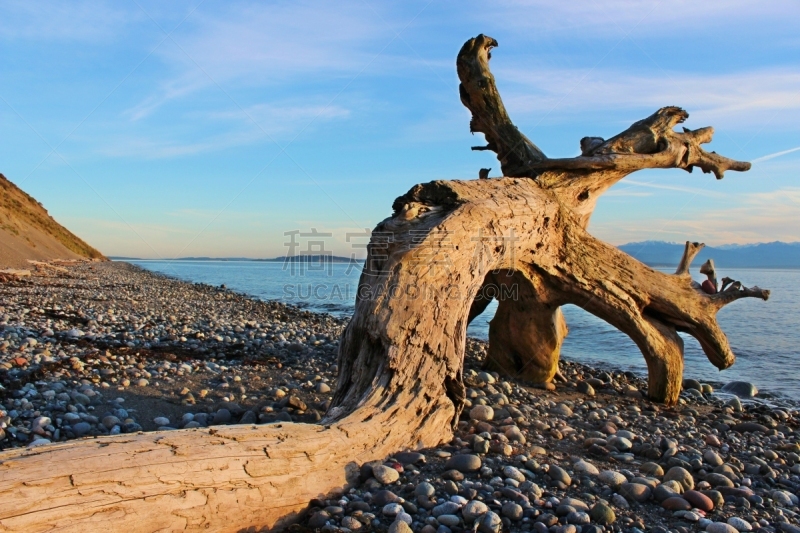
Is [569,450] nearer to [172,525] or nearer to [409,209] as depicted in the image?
[409,209]

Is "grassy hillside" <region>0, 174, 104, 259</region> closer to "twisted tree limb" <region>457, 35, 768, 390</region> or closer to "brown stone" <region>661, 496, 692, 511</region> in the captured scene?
"twisted tree limb" <region>457, 35, 768, 390</region>

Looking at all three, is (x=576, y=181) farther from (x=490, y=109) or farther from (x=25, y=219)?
(x=25, y=219)

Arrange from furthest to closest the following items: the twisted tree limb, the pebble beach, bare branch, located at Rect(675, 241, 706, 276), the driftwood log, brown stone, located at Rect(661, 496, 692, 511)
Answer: bare branch, located at Rect(675, 241, 706, 276), the twisted tree limb, brown stone, located at Rect(661, 496, 692, 511), the pebble beach, the driftwood log

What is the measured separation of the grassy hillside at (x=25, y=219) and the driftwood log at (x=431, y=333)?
3665 centimetres

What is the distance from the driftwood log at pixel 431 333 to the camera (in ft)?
9.14

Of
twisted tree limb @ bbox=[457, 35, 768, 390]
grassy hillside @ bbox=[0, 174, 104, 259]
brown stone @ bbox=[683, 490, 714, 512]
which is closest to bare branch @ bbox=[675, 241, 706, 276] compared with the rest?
twisted tree limb @ bbox=[457, 35, 768, 390]

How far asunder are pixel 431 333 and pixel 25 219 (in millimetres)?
50805

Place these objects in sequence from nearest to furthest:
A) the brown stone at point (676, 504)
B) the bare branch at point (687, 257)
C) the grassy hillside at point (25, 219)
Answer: the brown stone at point (676, 504) → the bare branch at point (687, 257) → the grassy hillside at point (25, 219)

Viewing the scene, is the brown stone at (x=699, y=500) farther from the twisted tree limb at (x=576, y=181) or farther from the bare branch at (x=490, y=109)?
the bare branch at (x=490, y=109)

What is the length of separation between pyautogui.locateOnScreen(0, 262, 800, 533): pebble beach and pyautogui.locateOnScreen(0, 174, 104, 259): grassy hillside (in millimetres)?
33360

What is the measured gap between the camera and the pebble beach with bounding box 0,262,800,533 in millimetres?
3369

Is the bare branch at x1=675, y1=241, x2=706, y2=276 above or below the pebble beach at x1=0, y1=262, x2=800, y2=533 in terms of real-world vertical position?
above

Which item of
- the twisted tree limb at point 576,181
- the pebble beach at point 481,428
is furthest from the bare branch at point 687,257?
the pebble beach at point 481,428

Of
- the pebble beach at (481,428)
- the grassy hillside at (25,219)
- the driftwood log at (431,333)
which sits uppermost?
the grassy hillside at (25,219)
